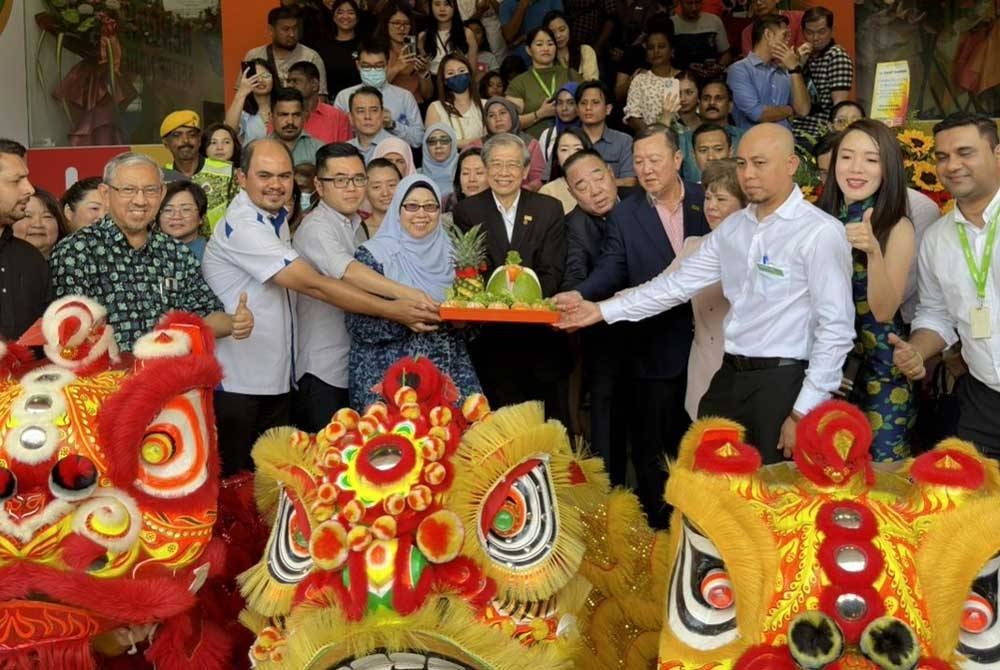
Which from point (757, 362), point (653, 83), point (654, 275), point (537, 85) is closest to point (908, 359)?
point (757, 362)

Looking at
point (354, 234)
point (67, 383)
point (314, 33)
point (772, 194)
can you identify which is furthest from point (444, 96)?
point (67, 383)

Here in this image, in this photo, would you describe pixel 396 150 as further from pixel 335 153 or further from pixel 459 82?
pixel 459 82

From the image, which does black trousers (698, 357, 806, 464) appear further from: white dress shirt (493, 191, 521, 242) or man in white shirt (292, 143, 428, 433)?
man in white shirt (292, 143, 428, 433)

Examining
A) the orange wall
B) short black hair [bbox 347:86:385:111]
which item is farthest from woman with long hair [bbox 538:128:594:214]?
the orange wall

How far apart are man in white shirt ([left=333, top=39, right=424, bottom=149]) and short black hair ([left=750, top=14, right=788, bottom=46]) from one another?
2.02m

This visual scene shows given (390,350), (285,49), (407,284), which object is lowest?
(390,350)

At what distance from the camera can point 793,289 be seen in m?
3.55

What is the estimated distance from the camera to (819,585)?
222cm

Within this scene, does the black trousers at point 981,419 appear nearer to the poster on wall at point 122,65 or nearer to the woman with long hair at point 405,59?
the woman with long hair at point 405,59

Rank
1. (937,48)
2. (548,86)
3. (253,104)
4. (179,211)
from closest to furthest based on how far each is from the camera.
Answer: (179,211) → (253,104) → (548,86) → (937,48)

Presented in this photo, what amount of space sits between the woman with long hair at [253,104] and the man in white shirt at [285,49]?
1.58ft

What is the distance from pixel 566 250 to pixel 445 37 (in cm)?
319

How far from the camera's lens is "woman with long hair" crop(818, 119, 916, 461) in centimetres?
364

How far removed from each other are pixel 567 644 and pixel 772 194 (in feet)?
Result: 5.24
